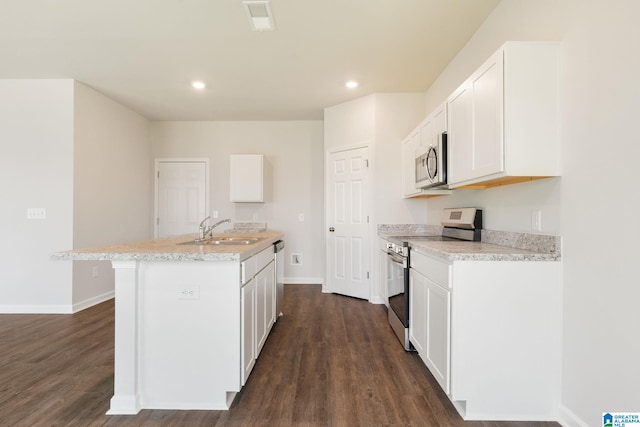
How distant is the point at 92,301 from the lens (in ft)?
11.8

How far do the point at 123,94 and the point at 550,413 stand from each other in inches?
203

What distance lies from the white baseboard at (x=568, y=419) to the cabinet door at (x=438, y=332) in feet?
1.88

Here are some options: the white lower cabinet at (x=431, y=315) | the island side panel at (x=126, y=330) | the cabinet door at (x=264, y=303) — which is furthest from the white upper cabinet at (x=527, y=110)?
the island side panel at (x=126, y=330)

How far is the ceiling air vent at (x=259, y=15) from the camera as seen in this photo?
2.14 m

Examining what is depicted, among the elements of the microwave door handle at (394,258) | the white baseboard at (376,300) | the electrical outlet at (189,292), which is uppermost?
the microwave door handle at (394,258)

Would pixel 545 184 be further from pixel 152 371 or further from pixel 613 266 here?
pixel 152 371

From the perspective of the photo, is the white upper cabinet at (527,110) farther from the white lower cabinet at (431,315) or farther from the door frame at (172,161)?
the door frame at (172,161)

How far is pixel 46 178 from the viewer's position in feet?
10.9

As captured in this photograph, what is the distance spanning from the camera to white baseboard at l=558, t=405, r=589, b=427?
1439 mm

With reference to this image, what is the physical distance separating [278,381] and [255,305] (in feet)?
1.71

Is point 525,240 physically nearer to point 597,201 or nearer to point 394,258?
point 597,201

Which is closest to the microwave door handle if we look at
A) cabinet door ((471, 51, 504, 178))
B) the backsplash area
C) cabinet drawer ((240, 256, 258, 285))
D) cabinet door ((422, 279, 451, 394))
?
cabinet door ((422, 279, 451, 394))

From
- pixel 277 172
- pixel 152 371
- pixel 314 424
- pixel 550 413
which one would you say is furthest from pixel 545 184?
pixel 277 172

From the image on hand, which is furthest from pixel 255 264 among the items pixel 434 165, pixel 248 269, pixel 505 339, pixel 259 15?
pixel 259 15
